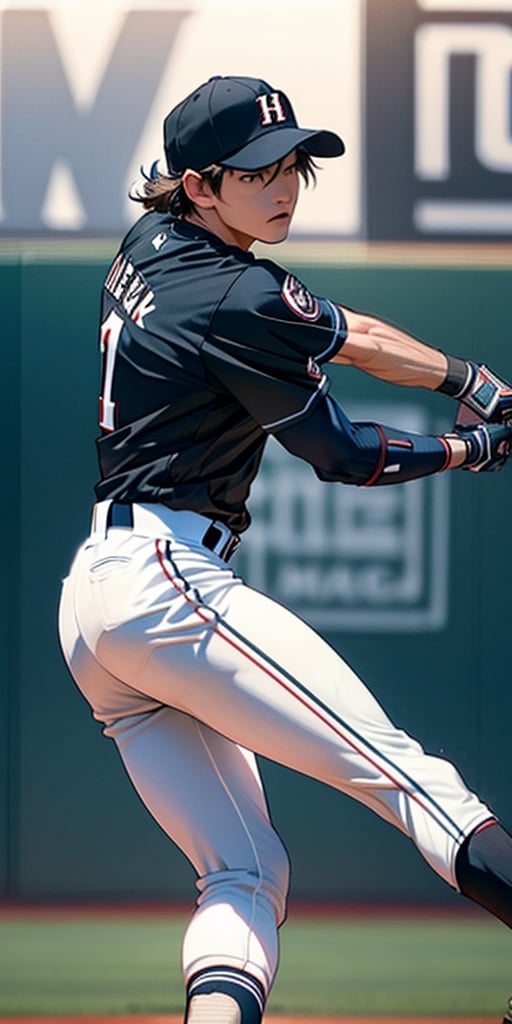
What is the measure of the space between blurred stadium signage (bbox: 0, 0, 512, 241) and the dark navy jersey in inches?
55.7

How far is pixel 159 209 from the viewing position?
2623mm

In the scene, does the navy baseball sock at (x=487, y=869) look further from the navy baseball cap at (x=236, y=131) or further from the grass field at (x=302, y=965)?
the grass field at (x=302, y=965)

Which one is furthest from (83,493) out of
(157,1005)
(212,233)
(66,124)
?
(212,233)

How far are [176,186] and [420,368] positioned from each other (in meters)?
0.50

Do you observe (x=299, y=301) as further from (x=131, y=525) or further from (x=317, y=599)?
(x=317, y=599)

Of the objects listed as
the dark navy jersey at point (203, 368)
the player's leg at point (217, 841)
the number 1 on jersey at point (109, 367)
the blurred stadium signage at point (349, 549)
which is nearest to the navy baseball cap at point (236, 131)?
the dark navy jersey at point (203, 368)

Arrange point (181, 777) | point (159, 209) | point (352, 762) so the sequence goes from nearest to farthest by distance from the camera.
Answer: point (352, 762) < point (181, 777) < point (159, 209)

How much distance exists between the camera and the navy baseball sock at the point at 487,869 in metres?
2.19

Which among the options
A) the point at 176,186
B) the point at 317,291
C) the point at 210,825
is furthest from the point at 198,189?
the point at 317,291

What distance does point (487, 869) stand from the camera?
219 centimetres

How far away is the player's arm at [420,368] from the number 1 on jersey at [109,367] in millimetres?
356

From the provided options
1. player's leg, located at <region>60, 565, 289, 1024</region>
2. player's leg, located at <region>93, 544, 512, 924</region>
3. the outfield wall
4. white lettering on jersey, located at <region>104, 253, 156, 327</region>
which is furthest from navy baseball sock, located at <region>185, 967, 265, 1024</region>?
the outfield wall

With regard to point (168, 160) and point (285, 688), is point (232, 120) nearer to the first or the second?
point (168, 160)

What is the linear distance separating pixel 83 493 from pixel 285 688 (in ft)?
5.73
